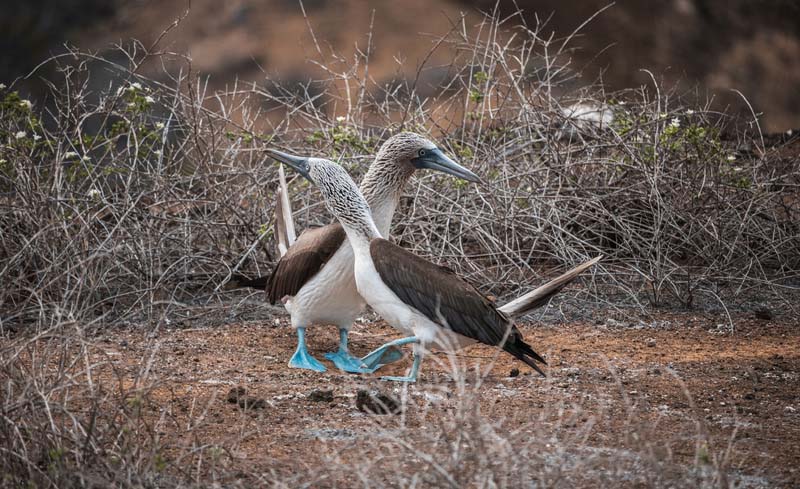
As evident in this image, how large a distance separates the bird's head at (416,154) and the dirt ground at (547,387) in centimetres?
92

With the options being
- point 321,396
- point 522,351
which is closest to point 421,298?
point 522,351

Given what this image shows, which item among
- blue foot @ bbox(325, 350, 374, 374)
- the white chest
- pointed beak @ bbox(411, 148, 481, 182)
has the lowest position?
blue foot @ bbox(325, 350, 374, 374)

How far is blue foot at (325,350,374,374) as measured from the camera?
193 inches

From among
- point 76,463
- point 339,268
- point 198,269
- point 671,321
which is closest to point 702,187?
point 671,321

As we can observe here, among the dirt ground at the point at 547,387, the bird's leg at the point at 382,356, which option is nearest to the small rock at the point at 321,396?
the dirt ground at the point at 547,387

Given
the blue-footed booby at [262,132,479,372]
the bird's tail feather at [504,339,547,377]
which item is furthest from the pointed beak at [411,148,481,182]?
the bird's tail feather at [504,339,547,377]

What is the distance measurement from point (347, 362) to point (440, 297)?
0.73 meters

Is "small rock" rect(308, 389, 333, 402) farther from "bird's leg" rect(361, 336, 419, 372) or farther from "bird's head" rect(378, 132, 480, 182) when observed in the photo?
"bird's head" rect(378, 132, 480, 182)

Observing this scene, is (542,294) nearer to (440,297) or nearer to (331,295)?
(440,297)

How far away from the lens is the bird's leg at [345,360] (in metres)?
4.91

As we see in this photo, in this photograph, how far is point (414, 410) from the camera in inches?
165

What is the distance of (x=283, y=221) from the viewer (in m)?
5.57

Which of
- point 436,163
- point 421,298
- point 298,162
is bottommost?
point 421,298

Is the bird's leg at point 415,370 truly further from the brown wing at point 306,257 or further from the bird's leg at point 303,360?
the brown wing at point 306,257
